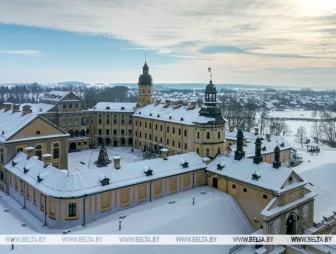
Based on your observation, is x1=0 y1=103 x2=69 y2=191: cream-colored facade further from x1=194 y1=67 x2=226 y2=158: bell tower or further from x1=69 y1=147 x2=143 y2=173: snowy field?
x1=194 y1=67 x2=226 y2=158: bell tower

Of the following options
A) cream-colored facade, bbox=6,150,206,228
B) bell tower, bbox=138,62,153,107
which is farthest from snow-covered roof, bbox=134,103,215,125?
cream-colored facade, bbox=6,150,206,228

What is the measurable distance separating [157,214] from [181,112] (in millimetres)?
28538

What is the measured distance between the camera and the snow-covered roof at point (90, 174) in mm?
28531

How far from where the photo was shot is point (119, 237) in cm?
2448

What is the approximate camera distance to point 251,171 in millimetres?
33062

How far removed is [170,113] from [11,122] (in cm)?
2532

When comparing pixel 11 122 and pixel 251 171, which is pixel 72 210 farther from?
pixel 11 122

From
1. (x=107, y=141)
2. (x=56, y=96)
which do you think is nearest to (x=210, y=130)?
(x=107, y=141)

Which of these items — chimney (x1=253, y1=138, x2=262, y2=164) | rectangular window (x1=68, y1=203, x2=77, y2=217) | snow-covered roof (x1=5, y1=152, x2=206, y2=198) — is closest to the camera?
rectangular window (x1=68, y1=203, x2=77, y2=217)

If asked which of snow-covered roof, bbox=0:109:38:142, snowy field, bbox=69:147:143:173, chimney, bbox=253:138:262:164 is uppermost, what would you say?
snow-covered roof, bbox=0:109:38:142

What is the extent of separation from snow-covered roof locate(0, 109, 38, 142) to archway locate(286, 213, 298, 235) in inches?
1215

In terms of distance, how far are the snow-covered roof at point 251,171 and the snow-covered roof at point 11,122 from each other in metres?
22.9

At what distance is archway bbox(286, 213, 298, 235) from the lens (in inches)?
1213

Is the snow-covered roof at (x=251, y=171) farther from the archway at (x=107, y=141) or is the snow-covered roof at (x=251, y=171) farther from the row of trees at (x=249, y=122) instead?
the row of trees at (x=249, y=122)
